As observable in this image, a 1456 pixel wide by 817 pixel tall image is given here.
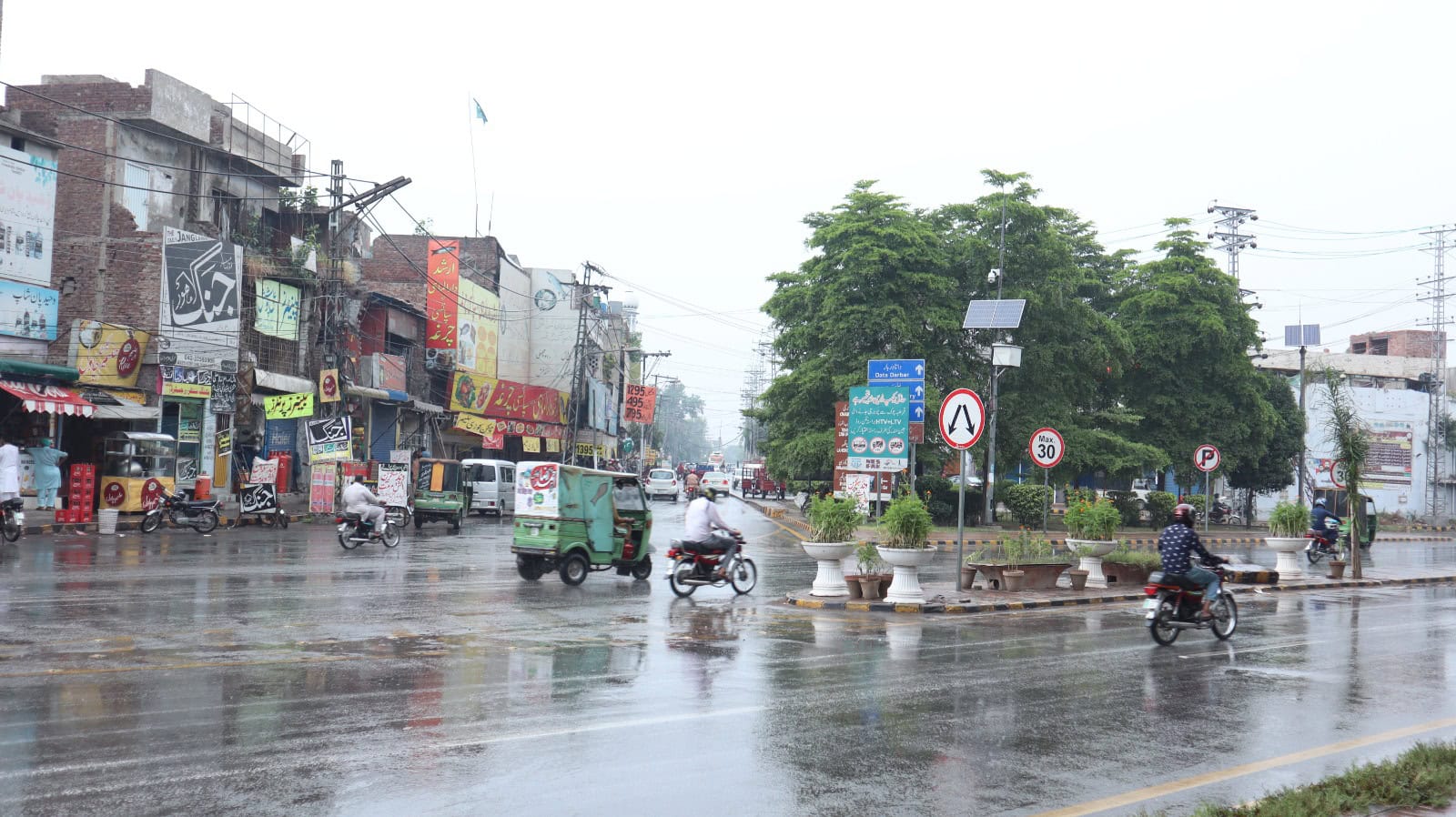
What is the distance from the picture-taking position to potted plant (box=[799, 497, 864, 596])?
16938 mm

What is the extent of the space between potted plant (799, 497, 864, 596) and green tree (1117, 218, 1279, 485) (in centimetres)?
3493

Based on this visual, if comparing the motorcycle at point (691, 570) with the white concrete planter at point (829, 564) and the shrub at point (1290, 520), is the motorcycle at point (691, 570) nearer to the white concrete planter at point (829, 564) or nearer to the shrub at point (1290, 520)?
the white concrete planter at point (829, 564)

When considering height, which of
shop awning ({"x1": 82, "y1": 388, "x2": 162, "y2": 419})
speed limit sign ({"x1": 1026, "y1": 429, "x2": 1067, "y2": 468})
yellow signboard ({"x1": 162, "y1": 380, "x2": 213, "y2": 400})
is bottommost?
speed limit sign ({"x1": 1026, "y1": 429, "x2": 1067, "y2": 468})

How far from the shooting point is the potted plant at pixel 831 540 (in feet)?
55.6

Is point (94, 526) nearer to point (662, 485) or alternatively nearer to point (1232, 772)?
point (1232, 772)

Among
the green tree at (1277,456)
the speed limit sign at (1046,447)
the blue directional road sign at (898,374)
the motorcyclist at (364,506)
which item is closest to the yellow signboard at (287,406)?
the motorcyclist at (364,506)

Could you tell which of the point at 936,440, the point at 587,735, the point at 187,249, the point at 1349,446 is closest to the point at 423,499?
the point at 187,249

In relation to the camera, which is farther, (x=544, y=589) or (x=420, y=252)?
(x=420, y=252)

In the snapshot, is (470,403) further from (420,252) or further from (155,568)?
(155,568)

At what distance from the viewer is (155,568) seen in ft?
59.6

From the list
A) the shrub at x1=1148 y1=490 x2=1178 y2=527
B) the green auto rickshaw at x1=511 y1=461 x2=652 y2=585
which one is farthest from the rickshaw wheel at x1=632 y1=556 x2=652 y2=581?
the shrub at x1=1148 y1=490 x2=1178 y2=527

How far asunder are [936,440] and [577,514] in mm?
25862

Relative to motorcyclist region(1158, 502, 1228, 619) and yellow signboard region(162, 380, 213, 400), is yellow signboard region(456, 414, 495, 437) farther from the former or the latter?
motorcyclist region(1158, 502, 1228, 619)

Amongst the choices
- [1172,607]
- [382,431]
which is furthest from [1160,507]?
[1172,607]
